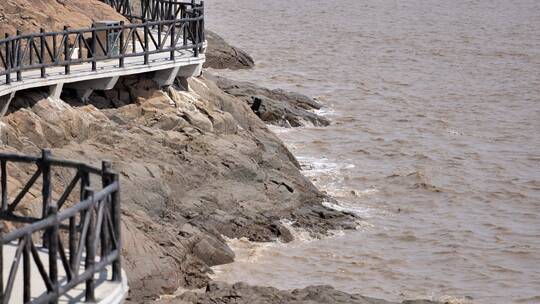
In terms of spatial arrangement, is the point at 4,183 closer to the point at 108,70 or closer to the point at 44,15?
the point at 108,70

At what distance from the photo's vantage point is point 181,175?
68.9ft

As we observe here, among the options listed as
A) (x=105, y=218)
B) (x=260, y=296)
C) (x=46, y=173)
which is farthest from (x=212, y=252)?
(x=105, y=218)

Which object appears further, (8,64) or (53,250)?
(8,64)

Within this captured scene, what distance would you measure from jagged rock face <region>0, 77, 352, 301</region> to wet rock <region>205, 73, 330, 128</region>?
6.48 m

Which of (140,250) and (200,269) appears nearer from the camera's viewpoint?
(140,250)

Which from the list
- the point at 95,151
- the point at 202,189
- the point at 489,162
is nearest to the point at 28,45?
the point at 95,151

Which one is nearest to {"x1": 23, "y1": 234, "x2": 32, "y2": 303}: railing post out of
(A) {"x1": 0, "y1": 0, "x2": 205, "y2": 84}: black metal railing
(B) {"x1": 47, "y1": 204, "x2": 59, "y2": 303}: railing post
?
(B) {"x1": 47, "y1": 204, "x2": 59, "y2": 303}: railing post

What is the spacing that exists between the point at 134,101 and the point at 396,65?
83.2 feet

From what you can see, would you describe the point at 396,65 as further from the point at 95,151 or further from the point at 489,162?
the point at 95,151

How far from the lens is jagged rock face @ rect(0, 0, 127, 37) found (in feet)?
73.4

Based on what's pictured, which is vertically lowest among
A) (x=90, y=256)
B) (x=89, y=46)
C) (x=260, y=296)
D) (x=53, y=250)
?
(x=260, y=296)

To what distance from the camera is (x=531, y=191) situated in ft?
93.1

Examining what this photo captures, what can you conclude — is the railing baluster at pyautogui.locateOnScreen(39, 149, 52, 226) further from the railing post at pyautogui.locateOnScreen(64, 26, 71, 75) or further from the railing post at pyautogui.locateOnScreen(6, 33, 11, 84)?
the railing post at pyautogui.locateOnScreen(64, 26, 71, 75)

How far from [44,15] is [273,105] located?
33.7ft
